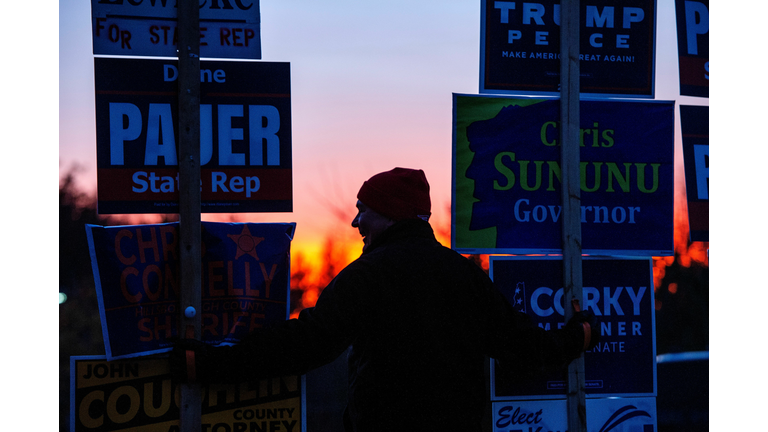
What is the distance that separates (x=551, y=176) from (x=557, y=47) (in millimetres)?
625

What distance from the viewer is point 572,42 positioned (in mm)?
2982

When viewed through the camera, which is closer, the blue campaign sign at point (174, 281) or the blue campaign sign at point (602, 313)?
the blue campaign sign at point (174, 281)

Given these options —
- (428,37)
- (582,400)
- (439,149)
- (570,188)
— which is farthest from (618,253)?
(428,37)

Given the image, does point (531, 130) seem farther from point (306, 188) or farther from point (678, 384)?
point (678, 384)

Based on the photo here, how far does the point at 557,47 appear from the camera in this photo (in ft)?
9.96

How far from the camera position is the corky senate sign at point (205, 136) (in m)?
2.62

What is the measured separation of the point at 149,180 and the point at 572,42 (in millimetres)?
2025

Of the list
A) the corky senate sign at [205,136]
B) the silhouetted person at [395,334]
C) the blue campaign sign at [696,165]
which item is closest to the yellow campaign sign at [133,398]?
the silhouetted person at [395,334]

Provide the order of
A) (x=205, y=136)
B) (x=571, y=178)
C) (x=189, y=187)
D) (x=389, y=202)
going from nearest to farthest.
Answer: (x=389, y=202) < (x=189, y=187) < (x=205, y=136) < (x=571, y=178)

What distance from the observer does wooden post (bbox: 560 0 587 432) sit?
295 cm

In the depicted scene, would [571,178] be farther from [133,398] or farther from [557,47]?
[133,398]

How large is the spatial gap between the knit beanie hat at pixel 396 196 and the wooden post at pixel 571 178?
0.85 meters

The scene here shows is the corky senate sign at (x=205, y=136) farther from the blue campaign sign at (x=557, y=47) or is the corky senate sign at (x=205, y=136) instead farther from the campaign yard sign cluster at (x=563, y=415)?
the campaign yard sign cluster at (x=563, y=415)

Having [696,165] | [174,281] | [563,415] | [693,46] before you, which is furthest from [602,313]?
[174,281]
